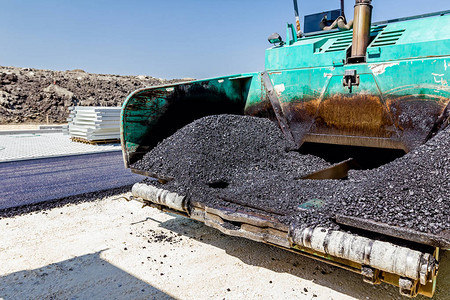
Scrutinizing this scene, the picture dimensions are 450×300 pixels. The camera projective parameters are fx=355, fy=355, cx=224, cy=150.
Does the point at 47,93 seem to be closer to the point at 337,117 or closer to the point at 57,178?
the point at 57,178

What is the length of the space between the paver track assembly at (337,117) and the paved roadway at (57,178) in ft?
6.26

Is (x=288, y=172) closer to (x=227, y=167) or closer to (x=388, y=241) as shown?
(x=227, y=167)

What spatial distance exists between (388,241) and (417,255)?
22 cm

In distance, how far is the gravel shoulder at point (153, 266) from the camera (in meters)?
2.59

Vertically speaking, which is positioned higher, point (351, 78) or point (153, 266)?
point (351, 78)

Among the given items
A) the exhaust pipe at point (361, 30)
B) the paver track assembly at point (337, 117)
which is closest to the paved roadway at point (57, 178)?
the paver track assembly at point (337, 117)

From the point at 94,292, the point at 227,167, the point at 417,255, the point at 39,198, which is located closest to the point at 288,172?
the point at 227,167

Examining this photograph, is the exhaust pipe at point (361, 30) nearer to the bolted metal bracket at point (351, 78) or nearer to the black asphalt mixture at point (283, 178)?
the bolted metal bracket at point (351, 78)

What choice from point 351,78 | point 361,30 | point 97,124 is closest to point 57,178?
point 97,124

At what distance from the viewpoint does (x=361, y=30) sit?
3463mm

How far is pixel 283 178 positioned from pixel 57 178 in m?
4.23

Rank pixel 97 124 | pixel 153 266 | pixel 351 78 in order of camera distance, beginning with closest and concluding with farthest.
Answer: pixel 153 266
pixel 351 78
pixel 97 124

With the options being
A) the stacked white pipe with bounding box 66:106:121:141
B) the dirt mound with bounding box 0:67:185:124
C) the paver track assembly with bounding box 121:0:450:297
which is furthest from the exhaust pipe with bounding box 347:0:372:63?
the dirt mound with bounding box 0:67:185:124

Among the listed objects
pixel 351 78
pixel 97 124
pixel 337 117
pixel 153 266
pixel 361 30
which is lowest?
pixel 153 266
